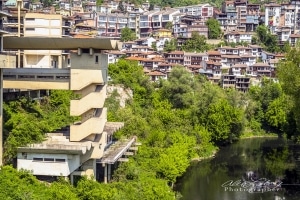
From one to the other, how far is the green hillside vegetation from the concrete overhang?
2.73 metres

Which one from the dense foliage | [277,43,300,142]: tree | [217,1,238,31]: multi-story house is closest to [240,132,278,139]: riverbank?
[277,43,300,142]: tree

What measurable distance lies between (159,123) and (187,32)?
3018 cm

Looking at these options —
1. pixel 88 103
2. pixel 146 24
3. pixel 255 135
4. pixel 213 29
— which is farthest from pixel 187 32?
pixel 88 103

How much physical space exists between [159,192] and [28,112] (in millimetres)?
7021

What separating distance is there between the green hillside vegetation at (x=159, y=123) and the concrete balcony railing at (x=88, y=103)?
65.3 inches

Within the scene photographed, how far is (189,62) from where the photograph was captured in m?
48.4

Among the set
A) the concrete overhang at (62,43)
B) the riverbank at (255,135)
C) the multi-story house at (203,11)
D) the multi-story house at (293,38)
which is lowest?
the riverbank at (255,135)

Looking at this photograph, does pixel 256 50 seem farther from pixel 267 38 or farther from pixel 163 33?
pixel 163 33

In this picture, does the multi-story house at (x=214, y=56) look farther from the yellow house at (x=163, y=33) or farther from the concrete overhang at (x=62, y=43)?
the concrete overhang at (x=62, y=43)

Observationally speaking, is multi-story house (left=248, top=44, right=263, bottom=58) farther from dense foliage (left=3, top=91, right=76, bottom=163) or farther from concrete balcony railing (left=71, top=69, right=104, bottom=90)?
concrete balcony railing (left=71, top=69, right=104, bottom=90)

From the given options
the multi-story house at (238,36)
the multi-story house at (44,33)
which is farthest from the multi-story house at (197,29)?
the multi-story house at (44,33)

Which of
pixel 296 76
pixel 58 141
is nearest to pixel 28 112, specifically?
pixel 58 141

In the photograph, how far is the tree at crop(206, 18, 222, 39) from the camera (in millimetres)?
57188

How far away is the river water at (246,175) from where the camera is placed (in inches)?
856
